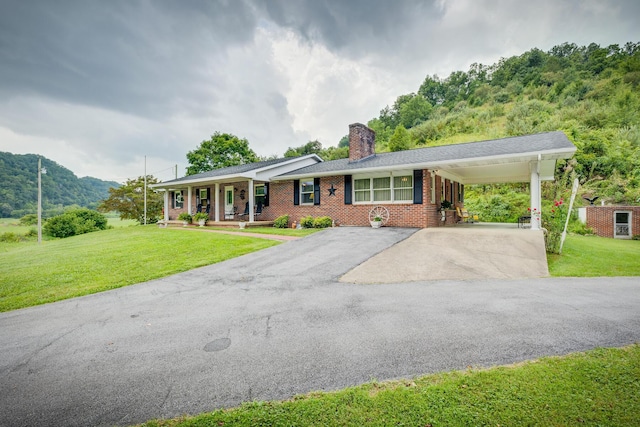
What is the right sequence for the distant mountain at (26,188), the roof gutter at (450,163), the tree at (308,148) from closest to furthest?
the roof gutter at (450,163) → the distant mountain at (26,188) → the tree at (308,148)

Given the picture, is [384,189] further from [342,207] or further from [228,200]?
[228,200]

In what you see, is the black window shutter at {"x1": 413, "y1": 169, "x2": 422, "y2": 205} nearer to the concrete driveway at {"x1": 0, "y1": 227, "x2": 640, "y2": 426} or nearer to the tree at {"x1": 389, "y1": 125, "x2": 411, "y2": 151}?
the concrete driveway at {"x1": 0, "y1": 227, "x2": 640, "y2": 426}

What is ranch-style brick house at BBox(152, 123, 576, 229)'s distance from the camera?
10.4 m

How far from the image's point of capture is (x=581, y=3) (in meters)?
12.0

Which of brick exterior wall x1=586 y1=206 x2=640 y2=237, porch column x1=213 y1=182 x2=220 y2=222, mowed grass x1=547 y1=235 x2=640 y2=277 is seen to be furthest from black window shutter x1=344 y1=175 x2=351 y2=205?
brick exterior wall x1=586 y1=206 x2=640 y2=237

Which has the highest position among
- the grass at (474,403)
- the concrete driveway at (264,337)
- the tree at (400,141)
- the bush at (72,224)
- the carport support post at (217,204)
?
the tree at (400,141)

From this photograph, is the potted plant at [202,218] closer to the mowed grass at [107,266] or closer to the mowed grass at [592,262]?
the mowed grass at [107,266]

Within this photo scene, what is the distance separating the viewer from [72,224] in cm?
2336

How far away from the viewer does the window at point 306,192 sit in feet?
49.4

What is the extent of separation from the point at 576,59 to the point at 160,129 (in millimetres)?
63408

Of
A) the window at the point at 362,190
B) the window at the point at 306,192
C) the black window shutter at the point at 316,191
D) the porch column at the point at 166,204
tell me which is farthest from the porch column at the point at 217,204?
the window at the point at 362,190

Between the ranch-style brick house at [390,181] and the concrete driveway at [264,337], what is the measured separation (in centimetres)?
563

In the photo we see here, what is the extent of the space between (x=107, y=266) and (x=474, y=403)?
9191mm

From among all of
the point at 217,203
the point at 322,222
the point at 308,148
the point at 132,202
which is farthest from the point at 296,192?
the point at 308,148
